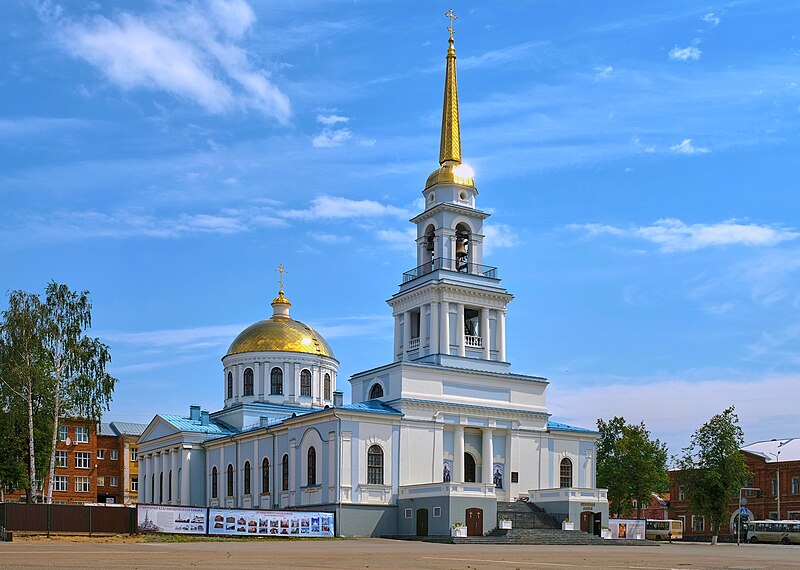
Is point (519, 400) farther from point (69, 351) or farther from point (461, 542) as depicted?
point (69, 351)

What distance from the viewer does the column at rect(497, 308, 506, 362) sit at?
5781 cm

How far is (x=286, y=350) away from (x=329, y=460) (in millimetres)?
19523

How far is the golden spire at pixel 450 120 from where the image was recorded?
60.1m

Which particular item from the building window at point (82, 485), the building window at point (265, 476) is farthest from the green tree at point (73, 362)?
the building window at point (82, 485)

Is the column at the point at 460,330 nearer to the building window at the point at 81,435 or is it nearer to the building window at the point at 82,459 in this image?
the building window at the point at 81,435

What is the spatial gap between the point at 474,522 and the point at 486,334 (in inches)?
493

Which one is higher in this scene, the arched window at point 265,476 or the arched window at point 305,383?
the arched window at point 305,383

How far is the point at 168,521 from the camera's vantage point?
43812mm

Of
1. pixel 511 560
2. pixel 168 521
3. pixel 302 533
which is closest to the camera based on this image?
pixel 511 560

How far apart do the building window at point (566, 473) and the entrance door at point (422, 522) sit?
38.1ft

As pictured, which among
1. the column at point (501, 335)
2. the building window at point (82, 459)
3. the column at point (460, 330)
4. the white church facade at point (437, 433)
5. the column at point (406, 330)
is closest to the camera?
the white church facade at point (437, 433)

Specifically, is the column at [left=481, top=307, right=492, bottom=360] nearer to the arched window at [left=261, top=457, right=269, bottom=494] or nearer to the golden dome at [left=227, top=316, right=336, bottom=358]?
the arched window at [left=261, top=457, right=269, bottom=494]

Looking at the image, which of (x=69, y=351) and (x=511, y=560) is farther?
(x=69, y=351)

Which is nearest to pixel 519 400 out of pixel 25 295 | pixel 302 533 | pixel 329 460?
pixel 329 460
